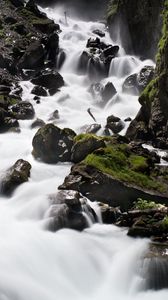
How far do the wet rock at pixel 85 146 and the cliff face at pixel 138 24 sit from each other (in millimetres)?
18758

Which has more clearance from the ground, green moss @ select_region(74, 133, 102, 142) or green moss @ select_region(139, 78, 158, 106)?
green moss @ select_region(139, 78, 158, 106)

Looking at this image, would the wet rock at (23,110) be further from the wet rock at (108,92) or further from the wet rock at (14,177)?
the wet rock at (14,177)

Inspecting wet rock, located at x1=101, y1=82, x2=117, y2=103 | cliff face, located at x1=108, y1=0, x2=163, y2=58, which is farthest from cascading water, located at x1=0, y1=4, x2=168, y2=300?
cliff face, located at x1=108, y1=0, x2=163, y2=58

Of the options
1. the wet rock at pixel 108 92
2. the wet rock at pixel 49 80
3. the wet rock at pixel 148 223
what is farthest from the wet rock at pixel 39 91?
the wet rock at pixel 148 223

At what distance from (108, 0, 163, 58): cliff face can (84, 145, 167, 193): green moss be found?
64.5 feet

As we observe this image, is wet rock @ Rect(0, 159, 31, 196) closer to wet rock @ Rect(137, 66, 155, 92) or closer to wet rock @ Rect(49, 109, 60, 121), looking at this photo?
wet rock @ Rect(49, 109, 60, 121)

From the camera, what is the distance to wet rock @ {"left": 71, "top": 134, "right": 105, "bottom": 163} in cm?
2080

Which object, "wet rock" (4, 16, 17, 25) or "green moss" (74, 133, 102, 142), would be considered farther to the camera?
"wet rock" (4, 16, 17, 25)

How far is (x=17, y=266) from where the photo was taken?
1302cm

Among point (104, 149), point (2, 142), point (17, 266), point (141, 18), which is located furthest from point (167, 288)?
point (141, 18)

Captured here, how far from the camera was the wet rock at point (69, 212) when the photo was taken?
1587 centimetres

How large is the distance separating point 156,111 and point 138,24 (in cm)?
1849

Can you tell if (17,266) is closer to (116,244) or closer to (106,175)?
(116,244)

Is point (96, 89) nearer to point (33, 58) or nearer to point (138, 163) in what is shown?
point (33, 58)
